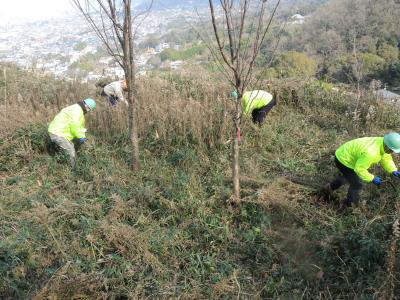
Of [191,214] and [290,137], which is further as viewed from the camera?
[290,137]

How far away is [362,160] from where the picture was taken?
3.46m

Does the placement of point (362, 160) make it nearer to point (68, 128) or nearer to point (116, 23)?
point (116, 23)

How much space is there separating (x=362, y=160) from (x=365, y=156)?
0.05m

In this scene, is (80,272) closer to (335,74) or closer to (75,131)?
(75,131)

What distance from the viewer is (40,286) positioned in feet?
9.50

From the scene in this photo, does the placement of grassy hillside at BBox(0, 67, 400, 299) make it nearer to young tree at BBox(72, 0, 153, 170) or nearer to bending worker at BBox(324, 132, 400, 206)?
bending worker at BBox(324, 132, 400, 206)

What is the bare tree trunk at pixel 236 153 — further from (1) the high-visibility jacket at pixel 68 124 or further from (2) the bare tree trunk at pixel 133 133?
(1) the high-visibility jacket at pixel 68 124

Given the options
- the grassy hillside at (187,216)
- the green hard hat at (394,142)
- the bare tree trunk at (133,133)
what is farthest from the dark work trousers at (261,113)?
the green hard hat at (394,142)

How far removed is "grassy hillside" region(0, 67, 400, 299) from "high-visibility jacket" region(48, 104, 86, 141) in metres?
0.38

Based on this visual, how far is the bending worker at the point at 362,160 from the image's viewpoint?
3400 millimetres

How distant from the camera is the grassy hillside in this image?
2941 mm

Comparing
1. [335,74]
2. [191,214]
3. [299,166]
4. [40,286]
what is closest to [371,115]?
[299,166]

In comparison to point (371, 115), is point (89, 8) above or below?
above

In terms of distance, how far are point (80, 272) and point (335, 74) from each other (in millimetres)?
11770
